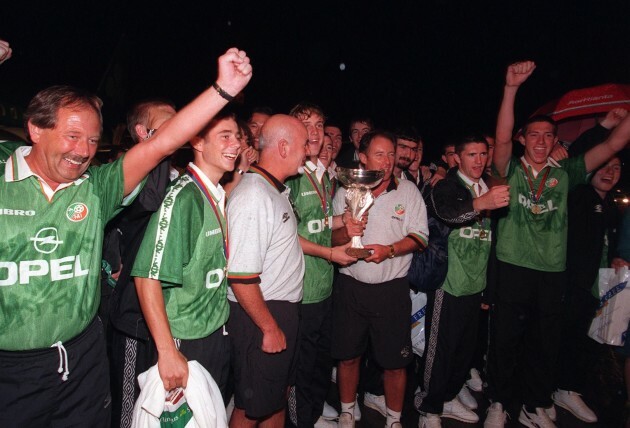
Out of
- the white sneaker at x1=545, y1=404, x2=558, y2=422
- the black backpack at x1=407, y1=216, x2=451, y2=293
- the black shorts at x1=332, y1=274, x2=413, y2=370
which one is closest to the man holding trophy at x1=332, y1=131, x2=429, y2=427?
the black shorts at x1=332, y1=274, x2=413, y2=370

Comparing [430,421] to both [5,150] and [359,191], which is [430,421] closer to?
[359,191]

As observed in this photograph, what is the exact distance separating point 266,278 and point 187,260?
0.73 metres

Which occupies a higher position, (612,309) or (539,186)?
(539,186)

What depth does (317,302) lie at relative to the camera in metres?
3.40

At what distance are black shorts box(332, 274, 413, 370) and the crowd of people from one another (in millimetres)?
14

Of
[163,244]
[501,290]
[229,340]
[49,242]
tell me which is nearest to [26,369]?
[49,242]

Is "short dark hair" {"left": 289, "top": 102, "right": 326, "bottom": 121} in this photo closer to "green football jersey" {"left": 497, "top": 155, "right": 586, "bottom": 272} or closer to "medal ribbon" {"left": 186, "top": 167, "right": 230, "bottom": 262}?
"medal ribbon" {"left": 186, "top": 167, "right": 230, "bottom": 262}

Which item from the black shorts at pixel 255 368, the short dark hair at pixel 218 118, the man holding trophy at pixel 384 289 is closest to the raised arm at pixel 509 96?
the man holding trophy at pixel 384 289

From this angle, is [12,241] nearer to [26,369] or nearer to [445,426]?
[26,369]

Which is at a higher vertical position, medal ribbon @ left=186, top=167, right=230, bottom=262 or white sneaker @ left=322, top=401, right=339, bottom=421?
medal ribbon @ left=186, top=167, right=230, bottom=262

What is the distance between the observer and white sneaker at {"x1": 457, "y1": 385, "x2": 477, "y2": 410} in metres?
4.11

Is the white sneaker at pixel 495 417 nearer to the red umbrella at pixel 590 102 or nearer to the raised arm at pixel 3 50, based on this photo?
the red umbrella at pixel 590 102

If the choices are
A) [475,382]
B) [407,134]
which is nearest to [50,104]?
[407,134]

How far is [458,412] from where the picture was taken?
393 centimetres
